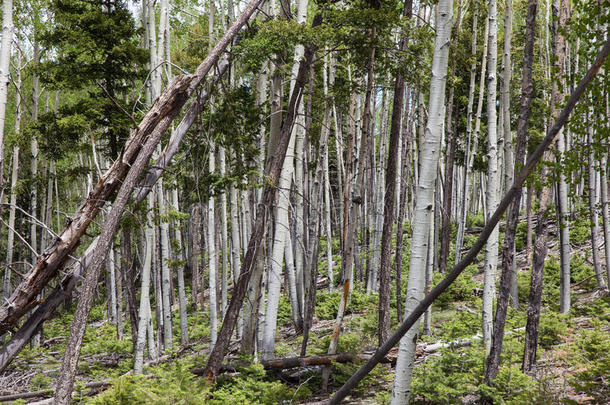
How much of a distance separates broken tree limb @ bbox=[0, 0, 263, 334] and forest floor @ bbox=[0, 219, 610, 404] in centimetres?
167

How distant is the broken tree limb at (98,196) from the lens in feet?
11.5

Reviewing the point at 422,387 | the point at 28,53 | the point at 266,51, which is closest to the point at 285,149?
the point at 266,51

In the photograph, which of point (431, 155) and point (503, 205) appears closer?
point (503, 205)

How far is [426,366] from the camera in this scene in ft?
18.7

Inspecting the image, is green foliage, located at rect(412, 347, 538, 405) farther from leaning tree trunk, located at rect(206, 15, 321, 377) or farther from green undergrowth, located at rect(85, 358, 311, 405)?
leaning tree trunk, located at rect(206, 15, 321, 377)

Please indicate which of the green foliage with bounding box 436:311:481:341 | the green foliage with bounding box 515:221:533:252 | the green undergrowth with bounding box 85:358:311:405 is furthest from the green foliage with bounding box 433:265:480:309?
the green undergrowth with bounding box 85:358:311:405

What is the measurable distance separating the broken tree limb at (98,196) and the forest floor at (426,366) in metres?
1.67

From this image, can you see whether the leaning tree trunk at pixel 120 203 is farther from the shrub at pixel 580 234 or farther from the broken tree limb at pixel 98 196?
the shrub at pixel 580 234

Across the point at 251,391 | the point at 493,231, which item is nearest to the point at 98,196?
the point at 251,391

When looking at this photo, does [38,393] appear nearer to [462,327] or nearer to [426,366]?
[426,366]

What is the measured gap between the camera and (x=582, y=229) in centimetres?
1370

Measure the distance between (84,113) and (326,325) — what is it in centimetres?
736

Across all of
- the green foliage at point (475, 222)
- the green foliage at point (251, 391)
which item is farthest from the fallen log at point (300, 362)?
the green foliage at point (475, 222)

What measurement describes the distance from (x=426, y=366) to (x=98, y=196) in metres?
4.44
